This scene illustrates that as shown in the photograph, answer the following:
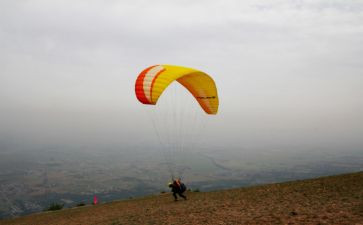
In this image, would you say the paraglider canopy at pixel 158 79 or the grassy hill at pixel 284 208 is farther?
the paraglider canopy at pixel 158 79

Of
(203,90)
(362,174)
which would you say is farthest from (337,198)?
(203,90)

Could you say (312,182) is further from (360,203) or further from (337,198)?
(360,203)

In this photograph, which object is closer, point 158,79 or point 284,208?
point 284,208

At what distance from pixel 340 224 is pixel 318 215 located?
64.0 inches

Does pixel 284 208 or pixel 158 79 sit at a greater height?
pixel 158 79

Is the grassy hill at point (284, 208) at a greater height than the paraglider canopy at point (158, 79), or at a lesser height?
lesser

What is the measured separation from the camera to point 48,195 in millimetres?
171000

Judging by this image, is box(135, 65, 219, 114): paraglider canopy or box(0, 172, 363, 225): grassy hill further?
box(135, 65, 219, 114): paraglider canopy

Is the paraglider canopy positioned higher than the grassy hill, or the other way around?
the paraglider canopy

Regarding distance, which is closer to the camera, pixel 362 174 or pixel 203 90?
pixel 362 174

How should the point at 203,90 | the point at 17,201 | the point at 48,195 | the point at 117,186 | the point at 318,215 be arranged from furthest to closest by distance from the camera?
the point at 117,186 → the point at 48,195 → the point at 17,201 → the point at 203,90 → the point at 318,215

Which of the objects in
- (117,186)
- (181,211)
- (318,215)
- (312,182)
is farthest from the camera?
(117,186)

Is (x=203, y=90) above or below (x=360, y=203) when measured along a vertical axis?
above

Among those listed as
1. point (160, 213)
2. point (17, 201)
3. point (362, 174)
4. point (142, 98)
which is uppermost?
point (142, 98)
